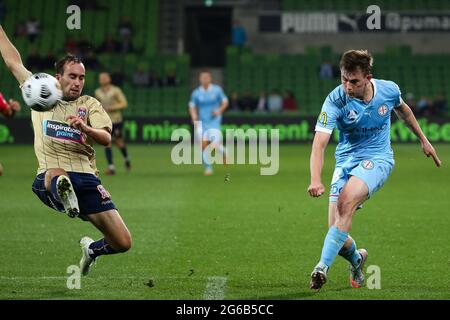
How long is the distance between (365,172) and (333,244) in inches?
29.4

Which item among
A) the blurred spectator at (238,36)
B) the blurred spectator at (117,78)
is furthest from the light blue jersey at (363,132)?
the blurred spectator at (238,36)

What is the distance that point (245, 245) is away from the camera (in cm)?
1148

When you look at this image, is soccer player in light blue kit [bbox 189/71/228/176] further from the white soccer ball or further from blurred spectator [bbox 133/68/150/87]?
the white soccer ball

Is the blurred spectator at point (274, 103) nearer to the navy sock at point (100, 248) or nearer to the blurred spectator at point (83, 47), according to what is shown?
the blurred spectator at point (83, 47)

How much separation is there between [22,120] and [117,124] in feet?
32.7

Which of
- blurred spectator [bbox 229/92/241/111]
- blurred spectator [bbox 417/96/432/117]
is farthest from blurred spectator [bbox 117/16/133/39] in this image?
blurred spectator [bbox 417/96/432/117]

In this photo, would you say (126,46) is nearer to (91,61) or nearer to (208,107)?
(91,61)

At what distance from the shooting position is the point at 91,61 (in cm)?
3559

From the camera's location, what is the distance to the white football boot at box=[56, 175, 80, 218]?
8148mm

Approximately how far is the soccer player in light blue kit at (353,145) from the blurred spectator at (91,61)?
27.4 meters
